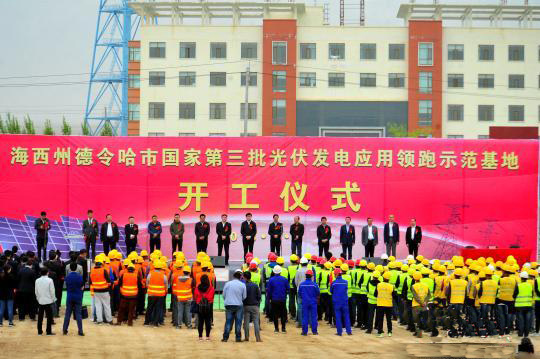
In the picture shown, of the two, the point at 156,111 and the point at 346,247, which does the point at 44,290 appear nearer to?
the point at 346,247

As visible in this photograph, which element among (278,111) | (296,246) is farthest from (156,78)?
(296,246)

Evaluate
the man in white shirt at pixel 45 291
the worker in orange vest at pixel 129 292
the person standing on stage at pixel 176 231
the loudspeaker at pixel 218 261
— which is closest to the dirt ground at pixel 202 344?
the worker in orange vest at pixel 129 292

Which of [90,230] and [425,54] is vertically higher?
[425,54]

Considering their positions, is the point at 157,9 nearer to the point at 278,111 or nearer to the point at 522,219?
the point at 278,111

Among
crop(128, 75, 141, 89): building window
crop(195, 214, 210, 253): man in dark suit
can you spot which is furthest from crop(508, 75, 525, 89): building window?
crop(195, 214, 210, 253): man in dark suit

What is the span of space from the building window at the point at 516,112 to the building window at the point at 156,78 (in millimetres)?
35674

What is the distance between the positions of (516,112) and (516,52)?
6137 mm

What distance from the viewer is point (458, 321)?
77.3 ft

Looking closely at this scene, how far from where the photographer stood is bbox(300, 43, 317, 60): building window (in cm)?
8544

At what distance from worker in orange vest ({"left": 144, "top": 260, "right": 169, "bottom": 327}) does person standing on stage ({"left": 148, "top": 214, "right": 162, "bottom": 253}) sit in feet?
25.5

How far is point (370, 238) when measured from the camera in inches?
1288

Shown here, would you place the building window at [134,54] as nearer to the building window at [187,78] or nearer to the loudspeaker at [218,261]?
the building window at [187,78]

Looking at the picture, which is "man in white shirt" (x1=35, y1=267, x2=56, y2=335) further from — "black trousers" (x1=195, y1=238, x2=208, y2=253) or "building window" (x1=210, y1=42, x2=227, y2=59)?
"building window" (x1=210, y1=42, x2=227, y2=59)

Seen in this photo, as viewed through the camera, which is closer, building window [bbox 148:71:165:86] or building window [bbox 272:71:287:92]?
building window [bbox 272:71:287:92]
